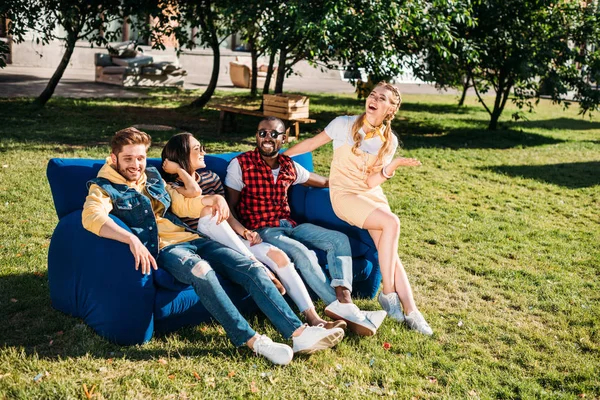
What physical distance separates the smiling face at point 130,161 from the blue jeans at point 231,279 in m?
0.48

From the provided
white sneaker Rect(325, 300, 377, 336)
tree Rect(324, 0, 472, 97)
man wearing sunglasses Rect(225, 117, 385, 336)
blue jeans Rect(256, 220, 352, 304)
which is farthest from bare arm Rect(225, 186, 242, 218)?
tree Rect(324, 0, 472, 97)

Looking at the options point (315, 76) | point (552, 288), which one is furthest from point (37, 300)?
point (315, 76)

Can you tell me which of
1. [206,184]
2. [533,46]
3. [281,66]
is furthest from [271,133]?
[533,46]

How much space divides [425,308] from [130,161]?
2294mm

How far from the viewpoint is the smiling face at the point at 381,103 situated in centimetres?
466

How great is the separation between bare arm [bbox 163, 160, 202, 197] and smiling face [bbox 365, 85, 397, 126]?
1326 millimetres

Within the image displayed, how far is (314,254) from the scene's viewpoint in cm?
436

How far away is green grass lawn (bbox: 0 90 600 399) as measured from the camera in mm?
3518

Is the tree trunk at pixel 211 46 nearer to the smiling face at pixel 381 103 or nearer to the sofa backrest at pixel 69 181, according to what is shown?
the smiling face at pixel 381 103

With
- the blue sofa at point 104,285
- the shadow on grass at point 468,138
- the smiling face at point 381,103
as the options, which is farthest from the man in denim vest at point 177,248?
the shadow on grass at point 468,138

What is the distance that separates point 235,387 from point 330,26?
6699 mm

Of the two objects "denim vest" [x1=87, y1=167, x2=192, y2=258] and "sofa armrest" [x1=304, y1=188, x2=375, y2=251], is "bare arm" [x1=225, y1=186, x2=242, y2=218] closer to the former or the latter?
"sofa armrest" [x1=304, y1=188, x2=375, y2=251]

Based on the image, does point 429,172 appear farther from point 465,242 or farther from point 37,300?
point 37,300

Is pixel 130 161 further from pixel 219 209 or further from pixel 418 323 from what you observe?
pixel 418 323
